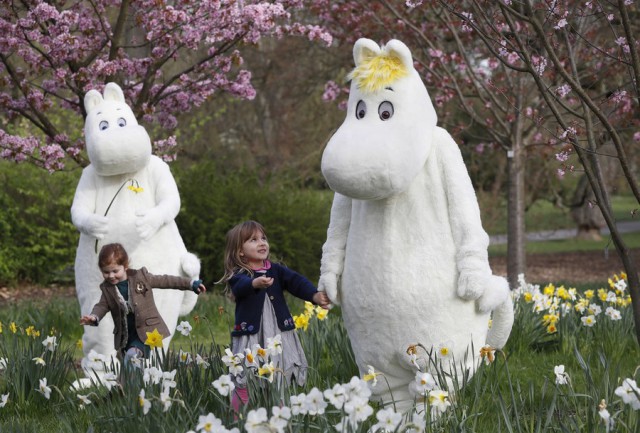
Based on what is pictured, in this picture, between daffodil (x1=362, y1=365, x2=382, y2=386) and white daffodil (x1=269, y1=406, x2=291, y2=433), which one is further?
daffodil (x1=362, y1=365, x2=382, y2=386)

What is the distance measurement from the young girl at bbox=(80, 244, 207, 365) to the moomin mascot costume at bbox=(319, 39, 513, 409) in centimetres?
107

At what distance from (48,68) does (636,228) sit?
19821 mm

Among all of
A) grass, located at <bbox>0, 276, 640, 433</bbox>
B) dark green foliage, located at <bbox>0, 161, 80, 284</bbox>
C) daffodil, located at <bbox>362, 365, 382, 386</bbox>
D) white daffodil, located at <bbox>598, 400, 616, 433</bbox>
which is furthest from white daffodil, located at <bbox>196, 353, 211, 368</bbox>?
dark green foliage, located at <bbox>0, 161, 80, 284</bbox>

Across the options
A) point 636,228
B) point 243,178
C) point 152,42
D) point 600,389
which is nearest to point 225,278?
point 600,389

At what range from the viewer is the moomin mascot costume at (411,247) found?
Answer: 3453 mm

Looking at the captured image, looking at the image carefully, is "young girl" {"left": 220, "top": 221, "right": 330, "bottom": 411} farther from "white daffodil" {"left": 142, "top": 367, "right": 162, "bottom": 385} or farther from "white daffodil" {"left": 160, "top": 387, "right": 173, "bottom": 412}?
"white daffodil" {"left": 160, "top": 387, "right": 173, "bottom": 412}

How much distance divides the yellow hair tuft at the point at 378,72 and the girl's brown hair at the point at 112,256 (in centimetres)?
161

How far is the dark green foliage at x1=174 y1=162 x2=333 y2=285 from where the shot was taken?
1034 cm

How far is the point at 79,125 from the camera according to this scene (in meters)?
11.5

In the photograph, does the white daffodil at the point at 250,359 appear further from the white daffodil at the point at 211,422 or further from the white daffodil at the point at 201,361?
the white daffodil at the point at 211,422

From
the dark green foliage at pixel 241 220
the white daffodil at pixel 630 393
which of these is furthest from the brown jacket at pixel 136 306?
the dark green foliage at pixel 241 220

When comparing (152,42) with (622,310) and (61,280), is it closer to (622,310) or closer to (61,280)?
(622,310)

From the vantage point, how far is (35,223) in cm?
1127

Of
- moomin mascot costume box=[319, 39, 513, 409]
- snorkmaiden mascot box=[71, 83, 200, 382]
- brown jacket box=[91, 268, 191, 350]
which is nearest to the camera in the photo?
moomin mascot costume box=[319, 39, 513, 409]
